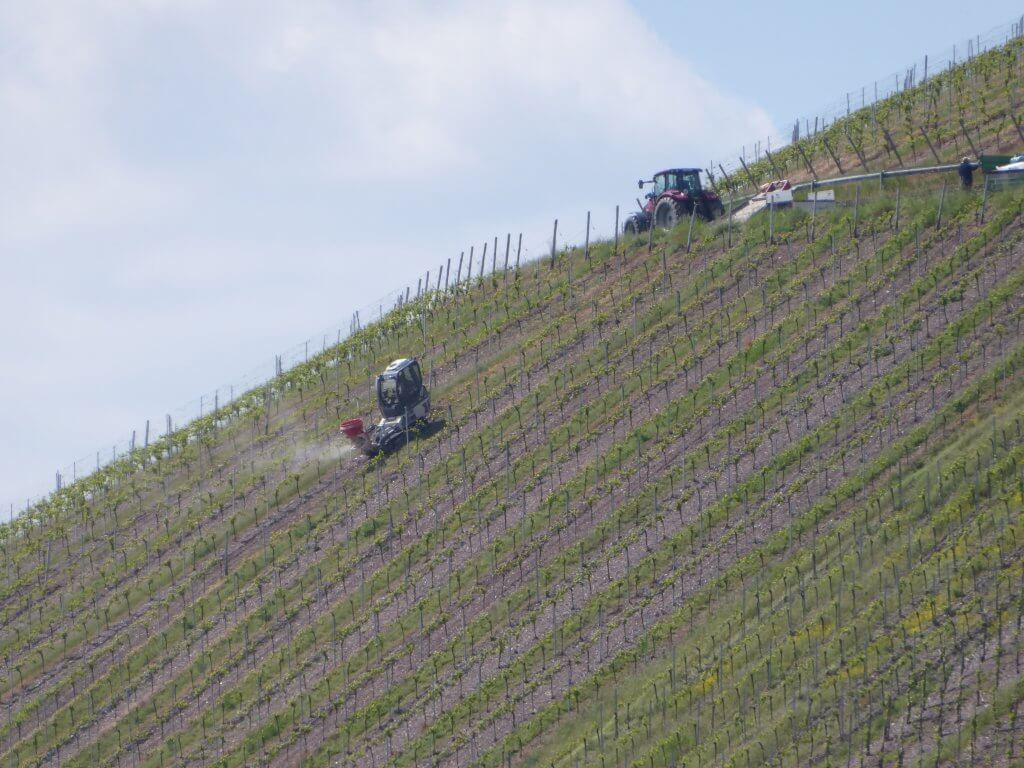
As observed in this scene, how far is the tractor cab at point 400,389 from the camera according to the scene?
57906 millimetres

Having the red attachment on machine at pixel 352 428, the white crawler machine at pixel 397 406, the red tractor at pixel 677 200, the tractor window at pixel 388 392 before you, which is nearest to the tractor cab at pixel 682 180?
the red tractor at pixel 677 200

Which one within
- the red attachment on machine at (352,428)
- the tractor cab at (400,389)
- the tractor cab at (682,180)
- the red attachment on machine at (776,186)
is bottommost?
the red attachment on machine at (352,428)

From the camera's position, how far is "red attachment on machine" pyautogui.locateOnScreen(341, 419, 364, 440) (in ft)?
193

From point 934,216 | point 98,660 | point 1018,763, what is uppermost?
point 934,216

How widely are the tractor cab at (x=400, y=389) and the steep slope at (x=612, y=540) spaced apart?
1448mm

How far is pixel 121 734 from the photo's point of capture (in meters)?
48.4

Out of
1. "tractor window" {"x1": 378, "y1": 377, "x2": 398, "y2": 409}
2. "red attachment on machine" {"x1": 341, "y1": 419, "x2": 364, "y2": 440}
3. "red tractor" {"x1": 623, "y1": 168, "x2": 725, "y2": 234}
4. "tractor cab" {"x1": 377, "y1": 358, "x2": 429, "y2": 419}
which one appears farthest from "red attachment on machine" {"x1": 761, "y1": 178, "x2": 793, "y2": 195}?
"red attachment on machine" {"x1": 341, "y1": 419, "x2": 364, "y2": 440}

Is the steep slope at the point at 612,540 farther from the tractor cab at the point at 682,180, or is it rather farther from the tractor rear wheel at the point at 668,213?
the tractor cab at the point at 682,180

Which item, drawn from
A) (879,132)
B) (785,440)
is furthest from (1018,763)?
(879,132)

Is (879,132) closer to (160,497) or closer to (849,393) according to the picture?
(849,393)

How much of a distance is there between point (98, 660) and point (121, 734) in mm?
4766

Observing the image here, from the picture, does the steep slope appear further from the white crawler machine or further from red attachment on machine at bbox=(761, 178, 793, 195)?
red attachment on machine at bbox=(761, 178, 793, 195)

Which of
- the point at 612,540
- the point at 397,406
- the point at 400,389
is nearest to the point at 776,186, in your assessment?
the point at 400,389

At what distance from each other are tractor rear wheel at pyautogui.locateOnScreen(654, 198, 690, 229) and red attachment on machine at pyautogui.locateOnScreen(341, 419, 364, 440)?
13.4 metres
